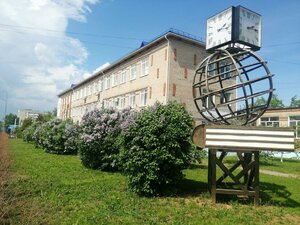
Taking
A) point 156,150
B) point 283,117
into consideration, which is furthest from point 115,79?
point 156,150

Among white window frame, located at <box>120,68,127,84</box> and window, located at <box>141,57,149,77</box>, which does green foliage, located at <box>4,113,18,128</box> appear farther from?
window, located at <box>141,57,149,77</box>

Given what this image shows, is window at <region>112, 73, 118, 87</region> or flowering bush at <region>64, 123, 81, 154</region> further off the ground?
window at <region>112, 73, 118, 87</region>

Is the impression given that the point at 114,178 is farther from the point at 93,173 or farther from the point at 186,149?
the point at 186,149

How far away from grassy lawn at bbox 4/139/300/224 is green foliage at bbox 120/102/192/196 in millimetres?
476

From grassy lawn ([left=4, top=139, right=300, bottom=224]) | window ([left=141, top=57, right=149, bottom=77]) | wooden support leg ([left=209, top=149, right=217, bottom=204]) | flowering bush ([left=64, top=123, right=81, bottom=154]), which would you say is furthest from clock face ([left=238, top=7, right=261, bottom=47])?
window ([left=141, top=57, right=149, bottom=77])

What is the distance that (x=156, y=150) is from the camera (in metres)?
8.59

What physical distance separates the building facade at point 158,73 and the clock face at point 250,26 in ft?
39.7

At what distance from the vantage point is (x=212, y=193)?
27.1ft

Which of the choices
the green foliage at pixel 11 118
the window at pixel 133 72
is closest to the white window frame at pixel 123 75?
the window at pixel 133 72

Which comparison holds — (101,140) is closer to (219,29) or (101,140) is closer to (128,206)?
(128,206)

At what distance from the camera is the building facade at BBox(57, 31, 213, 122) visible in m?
26.9

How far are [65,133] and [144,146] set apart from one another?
51.8 ft

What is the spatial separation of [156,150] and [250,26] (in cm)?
550

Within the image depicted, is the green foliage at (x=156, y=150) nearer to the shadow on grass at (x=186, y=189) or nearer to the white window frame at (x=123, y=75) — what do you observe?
the shadow on grass at (x=186, y=189)
